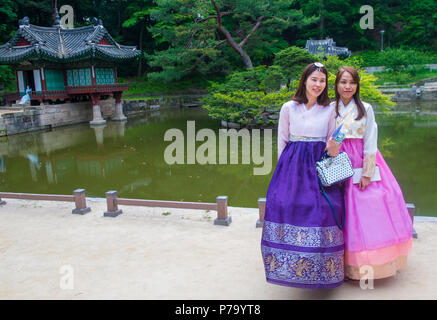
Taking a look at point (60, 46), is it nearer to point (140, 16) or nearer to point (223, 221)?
point (140, 16)

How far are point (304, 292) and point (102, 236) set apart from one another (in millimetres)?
2508

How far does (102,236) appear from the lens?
4430mm

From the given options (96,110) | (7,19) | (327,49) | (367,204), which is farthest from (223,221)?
(7,19)

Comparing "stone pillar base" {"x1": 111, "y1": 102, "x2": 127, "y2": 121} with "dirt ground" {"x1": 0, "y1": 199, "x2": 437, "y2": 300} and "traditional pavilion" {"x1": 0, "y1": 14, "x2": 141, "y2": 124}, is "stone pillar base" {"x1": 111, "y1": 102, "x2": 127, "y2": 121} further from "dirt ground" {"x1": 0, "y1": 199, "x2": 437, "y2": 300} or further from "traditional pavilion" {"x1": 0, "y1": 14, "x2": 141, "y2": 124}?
"dirt ground" {"x1": 0, "y1": 199, "x2": 437, "y2": 300}

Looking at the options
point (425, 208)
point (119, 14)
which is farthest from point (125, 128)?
point (119, 14)

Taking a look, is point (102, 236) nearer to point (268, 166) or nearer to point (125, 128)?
point (268, 166)

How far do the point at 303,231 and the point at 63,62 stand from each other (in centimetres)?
1873

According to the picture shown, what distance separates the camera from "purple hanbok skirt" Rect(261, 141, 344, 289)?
270 centimetres

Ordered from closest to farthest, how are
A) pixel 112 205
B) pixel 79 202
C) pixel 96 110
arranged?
pixel 112 205 → pixel 79 202 → pixel 96 110

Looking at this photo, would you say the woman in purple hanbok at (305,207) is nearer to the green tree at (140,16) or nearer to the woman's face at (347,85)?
the woman's face at (347,85)

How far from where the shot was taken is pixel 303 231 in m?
2.71

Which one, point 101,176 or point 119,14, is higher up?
point 119,14

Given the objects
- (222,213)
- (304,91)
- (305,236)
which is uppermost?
(304,91)

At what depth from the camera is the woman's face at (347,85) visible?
Result: 296 cm
